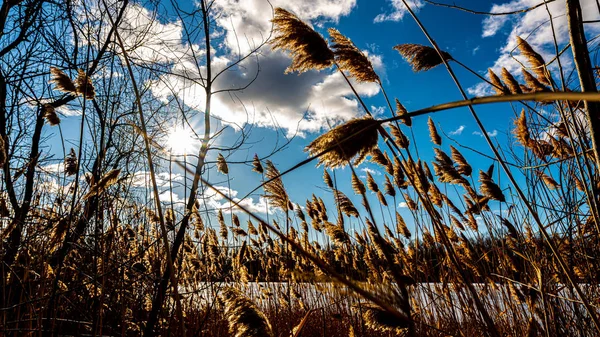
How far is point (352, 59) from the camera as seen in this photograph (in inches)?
94.0

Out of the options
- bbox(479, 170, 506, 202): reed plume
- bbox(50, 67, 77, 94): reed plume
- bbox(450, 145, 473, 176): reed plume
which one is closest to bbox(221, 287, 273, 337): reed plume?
bbox(50, 67, 77, 94): reed plume

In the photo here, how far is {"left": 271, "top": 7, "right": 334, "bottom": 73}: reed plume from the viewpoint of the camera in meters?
2.16

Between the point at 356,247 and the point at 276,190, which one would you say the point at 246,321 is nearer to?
the point at 276,190

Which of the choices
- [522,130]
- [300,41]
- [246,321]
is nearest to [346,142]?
[246,321]

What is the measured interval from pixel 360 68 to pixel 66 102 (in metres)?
5.63

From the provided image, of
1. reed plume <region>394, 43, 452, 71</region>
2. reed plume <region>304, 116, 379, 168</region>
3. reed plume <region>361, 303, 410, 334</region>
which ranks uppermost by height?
reed plume <region>394, 43, 452, 71</region>

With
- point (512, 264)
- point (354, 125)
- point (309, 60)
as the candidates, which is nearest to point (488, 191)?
point (512, 264)

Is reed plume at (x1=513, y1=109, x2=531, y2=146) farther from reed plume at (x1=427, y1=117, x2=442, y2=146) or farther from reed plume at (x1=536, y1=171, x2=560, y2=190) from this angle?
reed plume at (x1=427, y1=117, x2=442, y2=146)

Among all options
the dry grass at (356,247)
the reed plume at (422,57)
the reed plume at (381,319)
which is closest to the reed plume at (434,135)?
the dry grass at (356,247)

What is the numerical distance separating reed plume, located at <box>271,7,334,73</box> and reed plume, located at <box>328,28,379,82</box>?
0.16 metres

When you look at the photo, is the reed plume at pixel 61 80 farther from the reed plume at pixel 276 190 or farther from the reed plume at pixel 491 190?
the reed plume at pixel 491 190

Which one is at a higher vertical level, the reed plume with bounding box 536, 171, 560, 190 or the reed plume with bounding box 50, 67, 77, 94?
the reed plume with bounding box 50, 67, 77, 94

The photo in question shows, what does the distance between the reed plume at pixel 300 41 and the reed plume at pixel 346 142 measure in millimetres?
1306

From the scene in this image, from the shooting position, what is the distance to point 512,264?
3.45 meters
